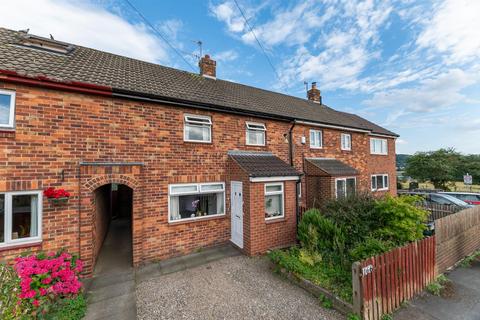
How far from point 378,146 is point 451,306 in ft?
43.1

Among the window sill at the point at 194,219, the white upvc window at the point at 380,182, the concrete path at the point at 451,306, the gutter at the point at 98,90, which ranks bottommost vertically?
the concrete path at the point at 451,306

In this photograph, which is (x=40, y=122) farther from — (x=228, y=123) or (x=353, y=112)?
(x=353, y=112)

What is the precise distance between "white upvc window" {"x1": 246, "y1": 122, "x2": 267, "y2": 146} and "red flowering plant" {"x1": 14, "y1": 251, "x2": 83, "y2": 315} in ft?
21.3

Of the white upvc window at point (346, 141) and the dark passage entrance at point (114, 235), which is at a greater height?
the white upvc window at point (346, 141)

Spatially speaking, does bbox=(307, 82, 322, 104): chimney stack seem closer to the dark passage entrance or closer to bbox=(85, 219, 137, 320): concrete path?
the dark passage entrance

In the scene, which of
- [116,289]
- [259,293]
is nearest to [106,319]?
[116,289]

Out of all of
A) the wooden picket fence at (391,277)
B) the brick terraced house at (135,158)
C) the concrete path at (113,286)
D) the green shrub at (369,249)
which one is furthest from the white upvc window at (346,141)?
the concrete path at (113,286)

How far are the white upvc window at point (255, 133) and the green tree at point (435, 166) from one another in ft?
92.2

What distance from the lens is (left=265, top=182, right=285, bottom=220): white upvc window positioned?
6.99 meters

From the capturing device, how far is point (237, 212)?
274 inches

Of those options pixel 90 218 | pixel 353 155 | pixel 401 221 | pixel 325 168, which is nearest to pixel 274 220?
pixel 401 221

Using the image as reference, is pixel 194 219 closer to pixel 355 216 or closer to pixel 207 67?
pixel 355 216

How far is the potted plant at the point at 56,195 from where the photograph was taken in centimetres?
458

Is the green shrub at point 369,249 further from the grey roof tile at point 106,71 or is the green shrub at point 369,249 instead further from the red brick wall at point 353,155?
the grey roof tile at point 106,71
